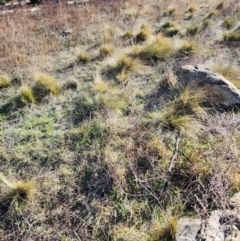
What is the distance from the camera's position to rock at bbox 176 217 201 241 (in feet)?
7.85

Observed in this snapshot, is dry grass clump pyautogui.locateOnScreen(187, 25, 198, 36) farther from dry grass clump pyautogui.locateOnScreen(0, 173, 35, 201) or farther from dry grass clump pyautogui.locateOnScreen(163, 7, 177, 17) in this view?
dry grass clump pyautogui.locateOnScreen(0, 173, 35, 201)

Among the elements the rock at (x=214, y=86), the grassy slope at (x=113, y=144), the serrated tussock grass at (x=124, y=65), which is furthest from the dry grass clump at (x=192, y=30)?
the rock at (x=214, y=86)

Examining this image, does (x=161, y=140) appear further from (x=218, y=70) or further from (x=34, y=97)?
(x=34, y=97)

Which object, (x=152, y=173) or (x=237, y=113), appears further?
(x=237, y=113)

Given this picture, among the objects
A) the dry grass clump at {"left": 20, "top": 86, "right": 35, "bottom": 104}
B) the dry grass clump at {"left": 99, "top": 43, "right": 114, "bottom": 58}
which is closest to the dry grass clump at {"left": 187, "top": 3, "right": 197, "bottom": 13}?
the dry grass clump at {"left": 99, "top": 43, "right": 114, "bottom": 58}

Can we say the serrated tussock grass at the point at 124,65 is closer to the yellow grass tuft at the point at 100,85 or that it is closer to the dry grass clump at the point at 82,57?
the yellow grass tuft at the point at 100,85

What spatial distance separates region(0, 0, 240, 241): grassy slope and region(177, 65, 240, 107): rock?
14cm

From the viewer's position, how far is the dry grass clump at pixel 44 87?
484 centimetres

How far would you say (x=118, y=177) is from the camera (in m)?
3.16

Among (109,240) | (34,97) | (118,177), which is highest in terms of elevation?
(34,97)

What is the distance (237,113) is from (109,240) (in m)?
2.30

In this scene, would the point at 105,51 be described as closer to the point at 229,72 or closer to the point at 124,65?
the point at 124,65

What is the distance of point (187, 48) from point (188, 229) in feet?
13.5

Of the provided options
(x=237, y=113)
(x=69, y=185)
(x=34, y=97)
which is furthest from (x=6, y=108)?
(x=237, y=113)
